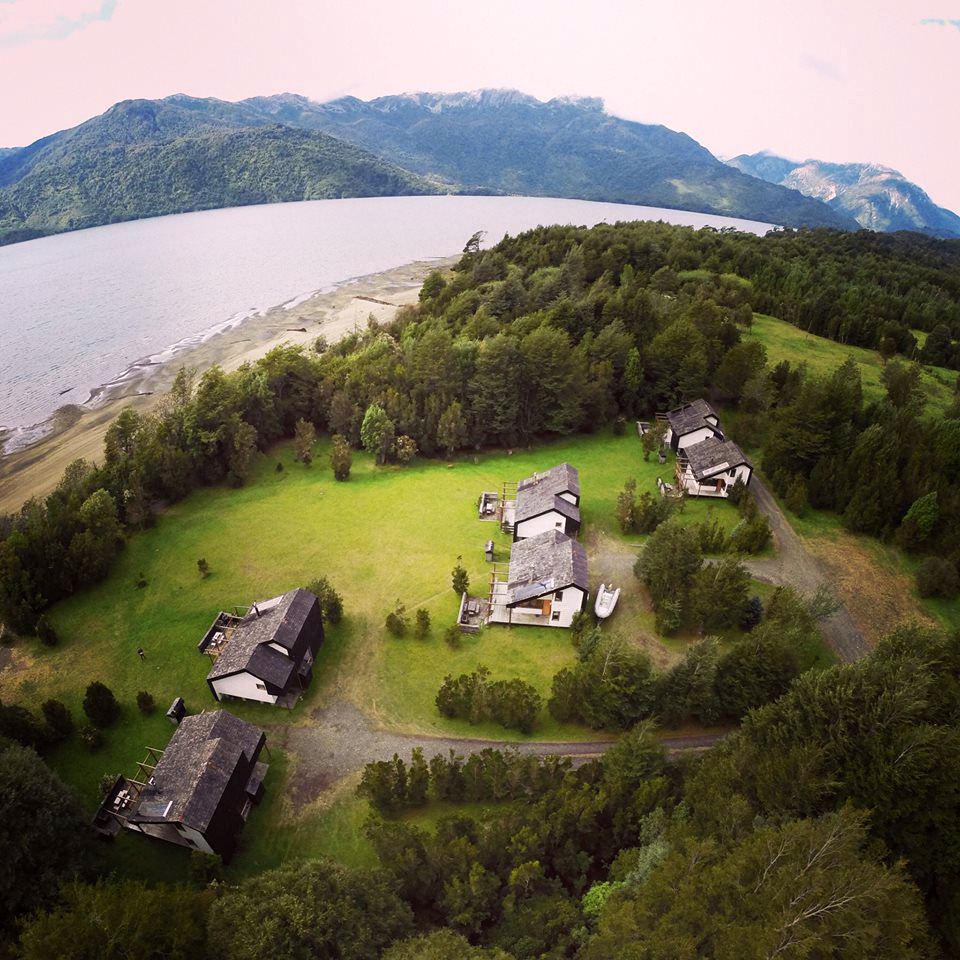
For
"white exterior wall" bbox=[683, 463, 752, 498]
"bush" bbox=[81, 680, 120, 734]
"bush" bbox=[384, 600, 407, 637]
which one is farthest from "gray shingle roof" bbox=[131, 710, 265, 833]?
"white exterior wall" bbox=[683, 463, 752, 498]

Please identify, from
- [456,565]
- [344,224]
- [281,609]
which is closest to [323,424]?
[456,565]

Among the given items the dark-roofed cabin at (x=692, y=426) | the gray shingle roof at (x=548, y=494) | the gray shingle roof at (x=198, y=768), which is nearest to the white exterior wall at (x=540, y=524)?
the gray shingle roof at (x=548, y=494)

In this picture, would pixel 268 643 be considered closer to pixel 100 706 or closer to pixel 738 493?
pixel 100 706

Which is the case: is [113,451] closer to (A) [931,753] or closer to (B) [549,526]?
(B) [549,526]

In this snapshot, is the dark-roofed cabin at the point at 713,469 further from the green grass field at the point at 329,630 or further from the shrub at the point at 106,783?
the shrub at the point at 106,783

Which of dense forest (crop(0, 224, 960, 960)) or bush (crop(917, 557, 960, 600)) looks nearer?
dense forest (crop(0, 224, 960, 960))

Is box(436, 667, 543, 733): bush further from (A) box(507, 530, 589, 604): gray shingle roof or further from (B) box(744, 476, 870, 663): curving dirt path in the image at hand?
(B) box(744, 476, 870, 663): curving dirt path
